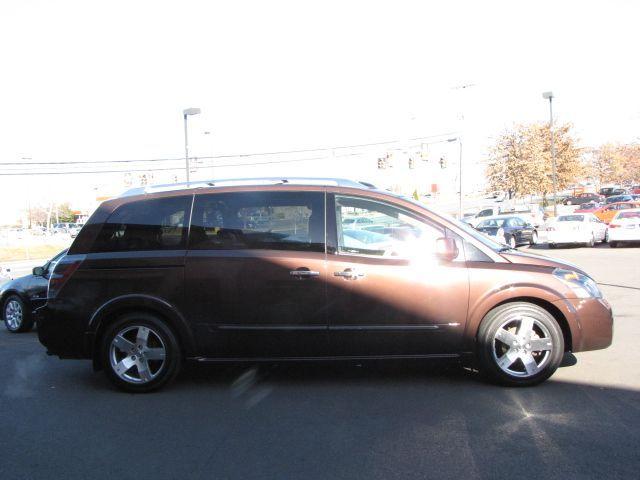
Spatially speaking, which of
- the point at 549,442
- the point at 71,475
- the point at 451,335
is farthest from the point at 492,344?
the point at 71,475

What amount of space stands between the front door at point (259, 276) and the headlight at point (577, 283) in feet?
7.07

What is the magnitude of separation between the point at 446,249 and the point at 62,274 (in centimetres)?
359

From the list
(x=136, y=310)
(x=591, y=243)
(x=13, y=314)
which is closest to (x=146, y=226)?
(x=136, y=310)

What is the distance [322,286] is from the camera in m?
5.01

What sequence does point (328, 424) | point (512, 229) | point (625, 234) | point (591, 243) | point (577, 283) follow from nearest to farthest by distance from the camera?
point (328, 424) < point (577, 283) < point (625, 234) < point (591, 243) < point (512, 229)

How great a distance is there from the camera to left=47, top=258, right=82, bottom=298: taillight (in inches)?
210

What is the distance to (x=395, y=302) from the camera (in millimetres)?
4996

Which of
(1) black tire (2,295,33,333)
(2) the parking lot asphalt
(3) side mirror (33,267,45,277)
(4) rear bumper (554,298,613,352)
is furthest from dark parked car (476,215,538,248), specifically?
(4) rear bumper (554,298,613,352)

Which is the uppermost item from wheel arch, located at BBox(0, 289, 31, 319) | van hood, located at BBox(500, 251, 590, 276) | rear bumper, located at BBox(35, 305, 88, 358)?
van hood, located at BBox(500, 251, 590, 276)

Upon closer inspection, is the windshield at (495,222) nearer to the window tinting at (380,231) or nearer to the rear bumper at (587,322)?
the rear bumper at (587,322)

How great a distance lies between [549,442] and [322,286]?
7.09ft

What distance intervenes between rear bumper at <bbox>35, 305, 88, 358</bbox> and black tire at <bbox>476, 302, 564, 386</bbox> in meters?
3.68

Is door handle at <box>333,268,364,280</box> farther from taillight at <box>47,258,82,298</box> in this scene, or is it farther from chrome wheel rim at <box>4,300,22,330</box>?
chrome wheel rim at <box>4,300,22,330</box>

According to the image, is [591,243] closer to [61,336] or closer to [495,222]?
[495,222]
